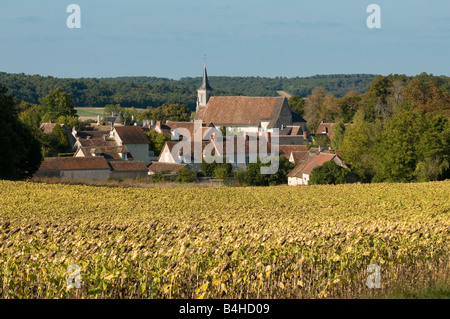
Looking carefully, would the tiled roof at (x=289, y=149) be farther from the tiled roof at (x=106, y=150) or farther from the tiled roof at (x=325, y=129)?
the tiled roof at (x=325, y=129)

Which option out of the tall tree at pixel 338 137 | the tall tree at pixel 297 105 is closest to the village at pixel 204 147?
the tall tree at pixel 338 137

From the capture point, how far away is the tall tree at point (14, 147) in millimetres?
38625

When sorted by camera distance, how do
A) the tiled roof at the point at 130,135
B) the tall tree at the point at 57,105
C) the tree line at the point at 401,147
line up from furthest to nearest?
the tall tree at the point at 57,105, the tiled roof at the point at 130,135, the tree line at the point at 401,147

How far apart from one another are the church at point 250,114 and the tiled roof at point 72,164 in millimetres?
45304

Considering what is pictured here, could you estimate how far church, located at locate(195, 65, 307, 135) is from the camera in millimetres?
99875

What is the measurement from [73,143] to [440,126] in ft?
172

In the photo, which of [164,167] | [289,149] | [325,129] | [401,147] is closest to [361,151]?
[401,147]

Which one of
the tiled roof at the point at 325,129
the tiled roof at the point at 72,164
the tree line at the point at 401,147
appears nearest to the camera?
the tree line at the point at 401,147

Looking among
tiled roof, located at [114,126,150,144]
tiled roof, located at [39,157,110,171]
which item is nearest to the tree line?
tiled roof, located at [39,157,110,171]

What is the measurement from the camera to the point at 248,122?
103 metres

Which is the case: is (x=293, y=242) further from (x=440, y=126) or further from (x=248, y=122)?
(x=248, y=122)

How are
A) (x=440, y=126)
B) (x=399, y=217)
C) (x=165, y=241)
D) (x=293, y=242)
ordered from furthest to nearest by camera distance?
(x=440, y=126)
(x=399, y=217)
(x=165, y=241)
(x=293, y=242)

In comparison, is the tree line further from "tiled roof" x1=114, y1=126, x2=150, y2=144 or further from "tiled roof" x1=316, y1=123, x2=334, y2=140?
"tiled roof" x1=114, y1=126, x2=150, y2=144
